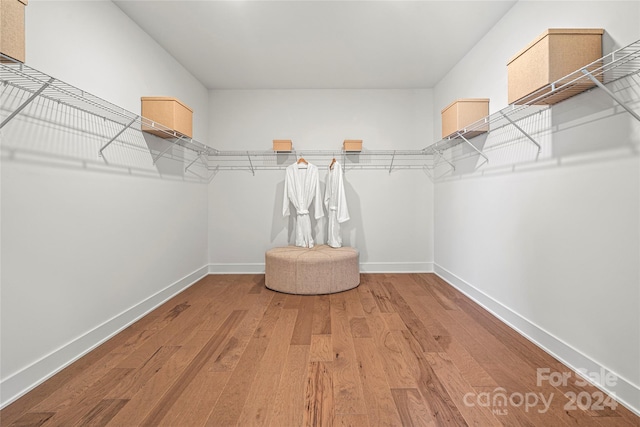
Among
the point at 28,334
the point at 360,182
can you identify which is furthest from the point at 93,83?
the point at 360,182

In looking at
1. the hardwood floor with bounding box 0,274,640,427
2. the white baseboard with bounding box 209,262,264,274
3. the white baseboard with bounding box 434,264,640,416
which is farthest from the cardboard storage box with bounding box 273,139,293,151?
the white baseboard with bounding box 434,264,640,416

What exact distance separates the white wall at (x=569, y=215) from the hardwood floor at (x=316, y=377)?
22 cm

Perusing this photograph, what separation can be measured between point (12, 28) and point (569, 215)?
297cm

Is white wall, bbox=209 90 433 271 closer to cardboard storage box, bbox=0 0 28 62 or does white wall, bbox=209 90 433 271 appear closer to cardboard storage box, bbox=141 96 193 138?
cardboard storage box, bbox=141 96 193 138

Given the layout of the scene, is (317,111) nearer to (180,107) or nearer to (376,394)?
(180,107)

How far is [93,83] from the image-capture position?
208 cm

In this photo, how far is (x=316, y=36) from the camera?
8.91 feet

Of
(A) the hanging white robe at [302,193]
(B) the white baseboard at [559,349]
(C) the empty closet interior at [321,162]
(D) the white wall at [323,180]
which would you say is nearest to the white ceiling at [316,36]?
(C) the empty closet interior at [321,162]

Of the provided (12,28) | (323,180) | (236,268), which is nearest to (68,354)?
(12,28)

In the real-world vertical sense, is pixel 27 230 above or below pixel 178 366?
above

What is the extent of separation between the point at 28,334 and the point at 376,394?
186 centimetres

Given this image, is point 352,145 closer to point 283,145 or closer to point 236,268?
point 283,145

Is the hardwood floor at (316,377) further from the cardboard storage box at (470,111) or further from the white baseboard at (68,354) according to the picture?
the cardboard storage box at (470,111)

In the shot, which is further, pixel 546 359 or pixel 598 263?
pixel 546 359
